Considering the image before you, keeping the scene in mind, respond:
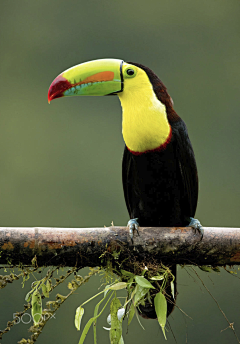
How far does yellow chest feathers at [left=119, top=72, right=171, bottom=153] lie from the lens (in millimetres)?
1937

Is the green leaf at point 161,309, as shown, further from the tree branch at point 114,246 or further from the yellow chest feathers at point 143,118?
the yellow chest feathers at point 143,118

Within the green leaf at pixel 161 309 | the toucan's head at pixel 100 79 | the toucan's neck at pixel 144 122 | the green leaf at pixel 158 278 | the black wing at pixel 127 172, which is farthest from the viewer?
the black wing at pixel 127 172

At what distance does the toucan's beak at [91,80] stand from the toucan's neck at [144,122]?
12cm

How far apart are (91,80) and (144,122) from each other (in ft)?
1.36

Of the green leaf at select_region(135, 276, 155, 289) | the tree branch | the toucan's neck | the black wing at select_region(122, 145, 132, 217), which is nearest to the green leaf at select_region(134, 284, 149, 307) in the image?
the green leaf at select_region(135, 276, 155, 289)

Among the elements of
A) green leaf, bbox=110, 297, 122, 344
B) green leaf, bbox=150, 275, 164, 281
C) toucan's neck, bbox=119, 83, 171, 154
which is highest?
toucan's neck, bbox=119, 83, 171, 154

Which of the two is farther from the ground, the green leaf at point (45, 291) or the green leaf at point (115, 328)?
the green leaf at point (45, 291)

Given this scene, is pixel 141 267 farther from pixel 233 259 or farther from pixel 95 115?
pixel 95 115

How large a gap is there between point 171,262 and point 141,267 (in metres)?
0.18

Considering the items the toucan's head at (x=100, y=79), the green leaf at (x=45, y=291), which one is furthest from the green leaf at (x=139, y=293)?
the toucan's head at (x=100, y=79)

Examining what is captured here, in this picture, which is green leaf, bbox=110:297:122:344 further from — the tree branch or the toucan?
the toucan

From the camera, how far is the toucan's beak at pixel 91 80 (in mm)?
2059

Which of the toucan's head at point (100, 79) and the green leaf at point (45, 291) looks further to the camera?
the toucan's head at point (100, 79)

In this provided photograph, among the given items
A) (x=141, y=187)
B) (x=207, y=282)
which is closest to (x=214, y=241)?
(x=141, y=187)
